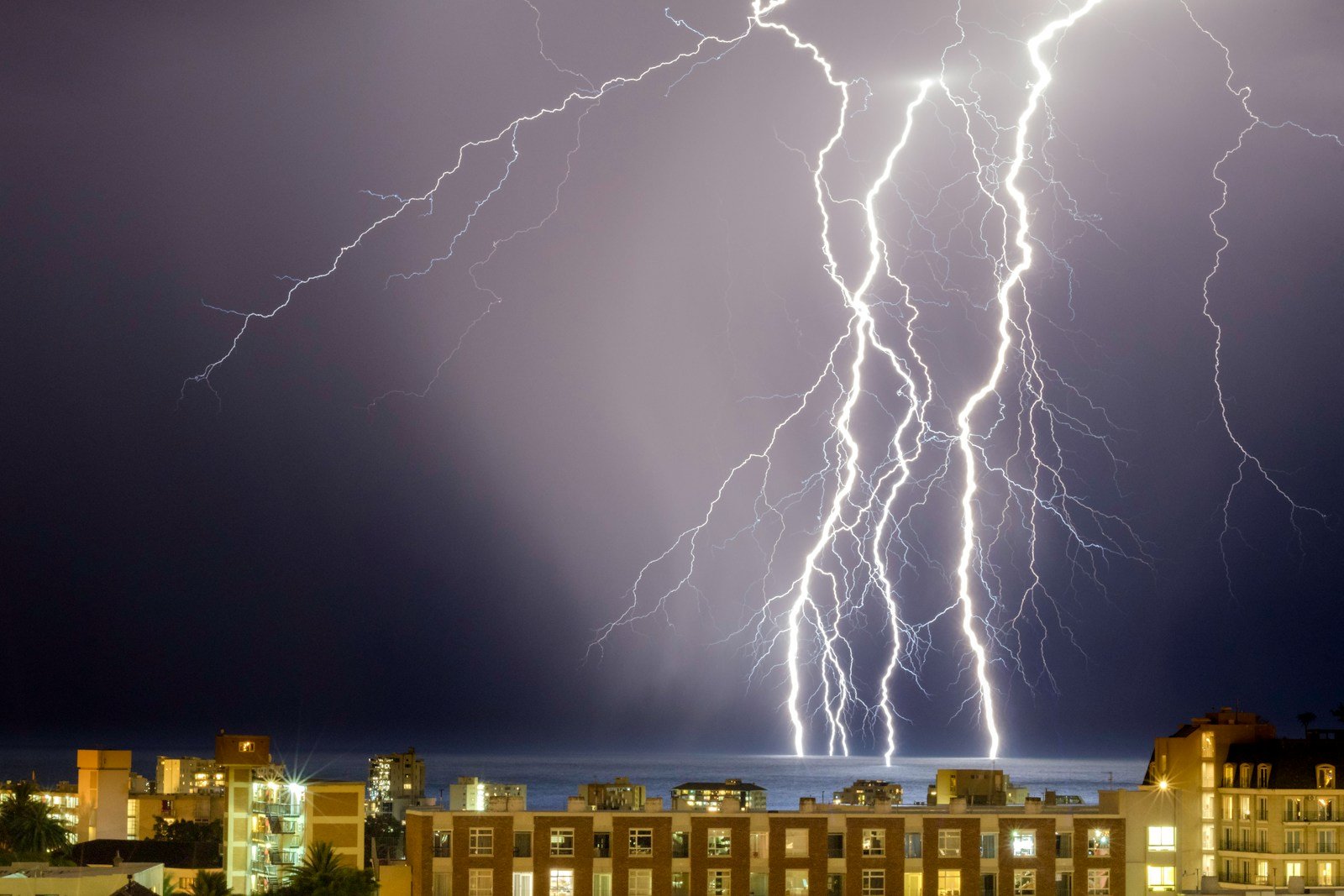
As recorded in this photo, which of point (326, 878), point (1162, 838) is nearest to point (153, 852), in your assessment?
point (326, 878)

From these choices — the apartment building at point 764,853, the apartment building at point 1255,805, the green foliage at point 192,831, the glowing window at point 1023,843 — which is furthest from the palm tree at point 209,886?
the apartment building at point 1255,805

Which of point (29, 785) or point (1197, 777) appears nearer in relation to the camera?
point (1197, 777)

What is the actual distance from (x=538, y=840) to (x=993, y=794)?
1207cm

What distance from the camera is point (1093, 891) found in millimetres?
36031

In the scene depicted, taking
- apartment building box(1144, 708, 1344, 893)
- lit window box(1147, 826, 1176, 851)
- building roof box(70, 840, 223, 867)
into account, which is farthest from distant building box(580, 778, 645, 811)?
building roof box(70, 840, 223, 867)

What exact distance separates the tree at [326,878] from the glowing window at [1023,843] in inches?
520

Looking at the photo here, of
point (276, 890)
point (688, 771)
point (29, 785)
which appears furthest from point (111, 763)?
point (688, 771)

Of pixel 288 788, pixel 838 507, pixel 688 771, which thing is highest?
pixel 838 507

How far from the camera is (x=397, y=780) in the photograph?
117 m

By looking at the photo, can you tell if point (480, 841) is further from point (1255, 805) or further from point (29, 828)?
point (29, 828)

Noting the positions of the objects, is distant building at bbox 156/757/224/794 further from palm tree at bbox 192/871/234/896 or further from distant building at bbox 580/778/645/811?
distant building at bbox 580/778/645/811

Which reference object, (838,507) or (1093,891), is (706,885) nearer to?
(1093,891)

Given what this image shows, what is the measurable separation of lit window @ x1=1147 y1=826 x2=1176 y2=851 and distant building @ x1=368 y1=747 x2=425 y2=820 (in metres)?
71.2

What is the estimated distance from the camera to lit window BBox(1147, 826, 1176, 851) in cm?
4522
